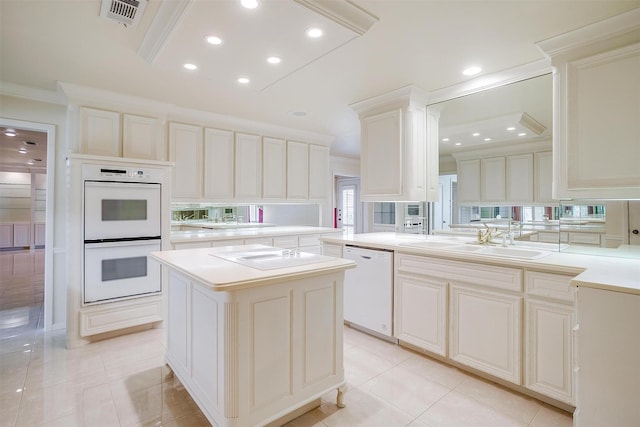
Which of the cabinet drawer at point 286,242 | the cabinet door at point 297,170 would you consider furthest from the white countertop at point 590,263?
the cabinet door at point 297,170

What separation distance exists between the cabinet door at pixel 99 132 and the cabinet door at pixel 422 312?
3.10 metres

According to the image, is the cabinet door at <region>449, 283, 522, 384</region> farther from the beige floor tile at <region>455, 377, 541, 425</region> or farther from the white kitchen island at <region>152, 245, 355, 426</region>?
the white kitchen island at <region>152, 245, 355, 426</region>

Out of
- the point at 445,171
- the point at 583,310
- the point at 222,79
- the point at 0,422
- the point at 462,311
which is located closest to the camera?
the point at 583,310

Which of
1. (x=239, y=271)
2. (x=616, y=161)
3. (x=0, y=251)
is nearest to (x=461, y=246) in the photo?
(x=616, y=161)

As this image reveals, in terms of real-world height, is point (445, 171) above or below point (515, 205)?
above

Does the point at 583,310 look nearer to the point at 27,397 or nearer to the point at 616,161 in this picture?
the point at 616,161

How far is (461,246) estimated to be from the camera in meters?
2.81

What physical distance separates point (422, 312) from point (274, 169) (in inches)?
114

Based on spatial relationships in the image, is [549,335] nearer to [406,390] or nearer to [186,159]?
[406,390]

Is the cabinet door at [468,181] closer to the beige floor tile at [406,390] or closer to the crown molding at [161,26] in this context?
the beige floor tile at [406,390]

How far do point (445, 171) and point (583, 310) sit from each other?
1.95m

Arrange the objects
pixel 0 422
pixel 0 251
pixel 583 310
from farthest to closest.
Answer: pixel 0 251 → pixel 0 422 → pixel 583 310

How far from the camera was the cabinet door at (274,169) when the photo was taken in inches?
176

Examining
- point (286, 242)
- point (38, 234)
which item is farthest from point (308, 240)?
point (38, 234)
